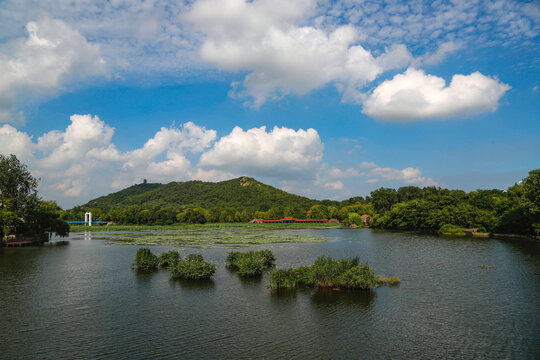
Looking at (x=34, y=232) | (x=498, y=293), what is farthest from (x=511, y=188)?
(x=34, y=232)

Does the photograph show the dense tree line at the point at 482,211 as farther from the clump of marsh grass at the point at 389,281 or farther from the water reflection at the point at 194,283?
the water reflection at the point at 194,283

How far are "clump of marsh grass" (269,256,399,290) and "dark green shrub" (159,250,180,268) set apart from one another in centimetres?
1061

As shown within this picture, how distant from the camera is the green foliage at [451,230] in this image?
76.1m

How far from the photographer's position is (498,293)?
23.6m

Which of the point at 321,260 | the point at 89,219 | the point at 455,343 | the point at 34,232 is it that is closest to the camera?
the point at 455,343

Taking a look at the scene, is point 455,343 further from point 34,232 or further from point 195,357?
point 34,232

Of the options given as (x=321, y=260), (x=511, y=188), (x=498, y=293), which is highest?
(x=511, y=188)

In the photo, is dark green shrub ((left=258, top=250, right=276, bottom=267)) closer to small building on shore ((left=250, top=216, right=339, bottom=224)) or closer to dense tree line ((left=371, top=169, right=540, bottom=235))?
dense tree line ((left=371, top=169, right=540, bottom=235))

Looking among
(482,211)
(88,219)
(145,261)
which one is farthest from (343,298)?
(88,219)

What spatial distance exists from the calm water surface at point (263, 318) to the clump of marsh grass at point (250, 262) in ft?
4.05

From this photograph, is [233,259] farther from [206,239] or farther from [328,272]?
A: [206,239]

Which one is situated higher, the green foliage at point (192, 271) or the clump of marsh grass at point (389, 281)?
the green foliage at point (192, 271)

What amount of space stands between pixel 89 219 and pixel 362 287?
176975 mm

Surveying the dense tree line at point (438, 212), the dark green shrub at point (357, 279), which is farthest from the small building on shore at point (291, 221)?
the dark green shrub at point (357, 279)
